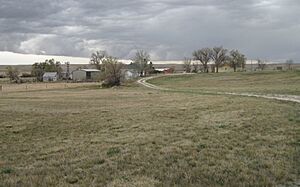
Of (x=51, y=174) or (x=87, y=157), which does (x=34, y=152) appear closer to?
(x=87, y=157)

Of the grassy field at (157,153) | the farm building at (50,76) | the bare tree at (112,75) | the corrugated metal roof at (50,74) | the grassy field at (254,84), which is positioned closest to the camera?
the grassy field at (157,153)

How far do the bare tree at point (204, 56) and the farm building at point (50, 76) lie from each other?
59133 millimetres

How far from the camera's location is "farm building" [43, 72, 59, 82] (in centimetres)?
16288

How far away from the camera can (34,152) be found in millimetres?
14656

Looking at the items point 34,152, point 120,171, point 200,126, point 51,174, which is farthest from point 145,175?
point 200,126

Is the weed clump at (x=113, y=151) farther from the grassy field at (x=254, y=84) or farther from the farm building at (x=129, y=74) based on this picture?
the farm building at (x=129, y=74)

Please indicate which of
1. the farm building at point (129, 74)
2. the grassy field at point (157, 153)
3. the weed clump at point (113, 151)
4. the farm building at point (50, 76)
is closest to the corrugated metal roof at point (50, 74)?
the farm building at point (50, 76)

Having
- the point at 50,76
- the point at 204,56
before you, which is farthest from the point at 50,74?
the point at 204,56

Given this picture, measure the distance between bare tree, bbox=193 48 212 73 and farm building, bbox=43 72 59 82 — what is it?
59.1 m

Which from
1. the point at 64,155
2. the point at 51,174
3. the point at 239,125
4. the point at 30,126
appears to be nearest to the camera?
the point at 51,174

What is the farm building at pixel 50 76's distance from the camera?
162875 millimetres

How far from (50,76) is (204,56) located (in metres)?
63.9

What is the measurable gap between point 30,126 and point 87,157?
10998 mm

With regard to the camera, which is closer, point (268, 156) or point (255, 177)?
point (255, 177)
